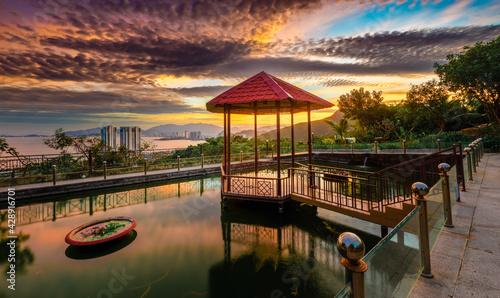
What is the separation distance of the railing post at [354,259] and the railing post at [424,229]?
5.19 ft

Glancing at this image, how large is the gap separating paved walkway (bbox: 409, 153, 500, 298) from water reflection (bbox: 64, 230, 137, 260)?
6.12 m

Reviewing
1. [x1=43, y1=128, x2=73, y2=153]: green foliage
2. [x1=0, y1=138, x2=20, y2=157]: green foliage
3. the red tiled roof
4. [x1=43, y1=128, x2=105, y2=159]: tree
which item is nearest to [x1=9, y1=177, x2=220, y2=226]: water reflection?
[x1=0, y1=138, x2=20, y2=157]: green foliage

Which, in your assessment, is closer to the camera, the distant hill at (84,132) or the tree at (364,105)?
the distant hill at (84,132)

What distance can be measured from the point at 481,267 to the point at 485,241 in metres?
0.85

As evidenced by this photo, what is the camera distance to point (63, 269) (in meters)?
4.41

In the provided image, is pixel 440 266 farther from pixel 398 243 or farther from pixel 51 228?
pixel 51 228

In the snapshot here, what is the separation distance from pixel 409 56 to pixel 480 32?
26.1 feet

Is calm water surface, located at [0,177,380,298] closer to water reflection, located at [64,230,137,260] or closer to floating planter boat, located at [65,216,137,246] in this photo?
water reflection, located at [64,230,137,260]

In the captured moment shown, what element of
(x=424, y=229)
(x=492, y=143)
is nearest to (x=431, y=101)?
(x=492, y=143)

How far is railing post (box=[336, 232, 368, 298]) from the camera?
1102 mm

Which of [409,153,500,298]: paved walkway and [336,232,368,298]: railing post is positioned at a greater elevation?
[336,232,368,298]: railing post

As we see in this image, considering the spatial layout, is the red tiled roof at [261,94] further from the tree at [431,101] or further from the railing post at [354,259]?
the tree at [431,101]

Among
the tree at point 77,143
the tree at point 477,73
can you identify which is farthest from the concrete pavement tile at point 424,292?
the tree at point 477,73

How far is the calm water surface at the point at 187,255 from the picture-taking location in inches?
151
